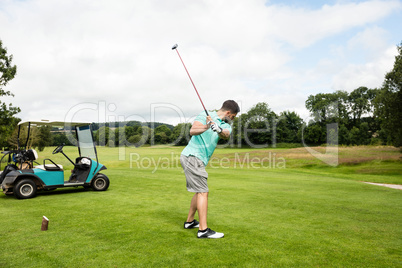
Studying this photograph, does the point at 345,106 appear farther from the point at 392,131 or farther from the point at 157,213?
the point at 157,213


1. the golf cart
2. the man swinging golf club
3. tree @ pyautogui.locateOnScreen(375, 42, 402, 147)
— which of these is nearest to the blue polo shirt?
the man swinging golf club

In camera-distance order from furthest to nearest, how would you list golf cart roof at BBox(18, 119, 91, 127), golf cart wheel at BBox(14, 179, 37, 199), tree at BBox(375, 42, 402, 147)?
tree at BBox(375, 42, 402, 147) → golf cart roof at BBox(18, 119, 91, 127) → golf cart wheel at BBox(14, 179, 37, 199)

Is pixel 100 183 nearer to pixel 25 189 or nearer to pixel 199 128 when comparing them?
pixel 25 189

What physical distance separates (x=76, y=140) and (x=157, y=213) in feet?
19.8

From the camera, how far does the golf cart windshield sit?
10500mm

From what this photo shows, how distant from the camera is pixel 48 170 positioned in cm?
908

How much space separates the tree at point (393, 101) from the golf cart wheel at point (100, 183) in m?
22.1

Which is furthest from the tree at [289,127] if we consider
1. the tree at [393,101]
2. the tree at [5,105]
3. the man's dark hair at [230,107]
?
the man's dark hair at [230,107]

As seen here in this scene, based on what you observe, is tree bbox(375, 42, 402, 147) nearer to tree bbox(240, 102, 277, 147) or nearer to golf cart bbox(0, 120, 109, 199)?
golf cart bbox(0, 120, 109, 199)

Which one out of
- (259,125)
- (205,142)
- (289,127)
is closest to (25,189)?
(205,142)

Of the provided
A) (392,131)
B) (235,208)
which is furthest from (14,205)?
(392,131)

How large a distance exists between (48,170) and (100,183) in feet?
5.67

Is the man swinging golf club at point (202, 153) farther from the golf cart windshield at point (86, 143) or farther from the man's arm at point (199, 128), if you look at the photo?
the golf cart windshield at point (86, 143)

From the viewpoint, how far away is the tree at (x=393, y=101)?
2183 cm
